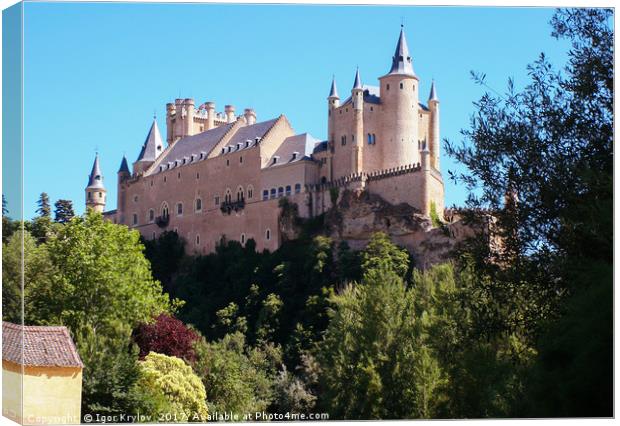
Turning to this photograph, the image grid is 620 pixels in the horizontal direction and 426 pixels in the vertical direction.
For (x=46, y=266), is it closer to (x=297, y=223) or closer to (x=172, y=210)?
(x=297, y=223)

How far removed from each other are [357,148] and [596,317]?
5075 cm

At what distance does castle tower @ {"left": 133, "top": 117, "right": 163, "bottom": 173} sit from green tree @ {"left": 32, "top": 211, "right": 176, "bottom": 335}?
40151 mm

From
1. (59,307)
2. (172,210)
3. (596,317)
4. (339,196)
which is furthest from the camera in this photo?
(172,210)

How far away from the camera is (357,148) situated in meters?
70.9

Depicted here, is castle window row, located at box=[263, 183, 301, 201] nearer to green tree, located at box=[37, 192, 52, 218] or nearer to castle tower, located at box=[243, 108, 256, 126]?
castle tower, located at box=[243, 108, 256, 126]

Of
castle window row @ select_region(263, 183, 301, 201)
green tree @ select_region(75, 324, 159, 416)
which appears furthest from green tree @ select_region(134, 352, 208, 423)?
castle window row @ select_region(263, 183, 301, 201)

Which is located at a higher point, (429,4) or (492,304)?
(429,4)

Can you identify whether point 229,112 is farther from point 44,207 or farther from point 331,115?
point 44,207

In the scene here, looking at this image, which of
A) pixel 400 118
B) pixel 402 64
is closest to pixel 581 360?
pixel 402 64

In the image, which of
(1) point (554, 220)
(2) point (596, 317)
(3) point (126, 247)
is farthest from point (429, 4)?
(3) point (126, 247)

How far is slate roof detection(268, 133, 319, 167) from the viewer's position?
246ft

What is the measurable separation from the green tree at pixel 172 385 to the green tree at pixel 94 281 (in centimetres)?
268

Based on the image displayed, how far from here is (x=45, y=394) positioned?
24.7 meters

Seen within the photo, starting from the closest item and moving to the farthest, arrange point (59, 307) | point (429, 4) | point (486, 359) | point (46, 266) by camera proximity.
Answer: point (429, 4), point (486, 359), point (46, 266), point (59, 307)
